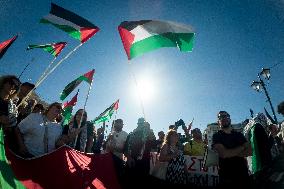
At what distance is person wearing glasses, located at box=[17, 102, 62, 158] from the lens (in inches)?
203

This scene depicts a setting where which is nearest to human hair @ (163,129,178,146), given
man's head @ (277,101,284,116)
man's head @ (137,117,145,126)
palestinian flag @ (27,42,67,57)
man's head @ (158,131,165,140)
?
man's head @ (137,117,145,126)

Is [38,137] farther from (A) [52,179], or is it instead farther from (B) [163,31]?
(B) [163,31]

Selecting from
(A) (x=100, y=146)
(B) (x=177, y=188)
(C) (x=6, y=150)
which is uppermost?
(A) (x=100, y=146)

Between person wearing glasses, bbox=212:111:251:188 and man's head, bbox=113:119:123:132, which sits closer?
person wearing glasses, bbox=212:111:251:188

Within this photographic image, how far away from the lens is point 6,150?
15.1 ft

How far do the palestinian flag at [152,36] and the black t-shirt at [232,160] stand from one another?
2.34m

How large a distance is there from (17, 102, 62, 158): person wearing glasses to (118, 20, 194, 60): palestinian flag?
251cm

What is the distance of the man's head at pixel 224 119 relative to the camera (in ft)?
20.1

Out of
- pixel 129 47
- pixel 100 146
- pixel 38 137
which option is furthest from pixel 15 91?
pixel 100 146

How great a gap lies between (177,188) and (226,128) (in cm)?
162

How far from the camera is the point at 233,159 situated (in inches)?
227

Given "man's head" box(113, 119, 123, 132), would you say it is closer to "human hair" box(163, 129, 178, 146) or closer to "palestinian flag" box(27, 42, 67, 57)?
"human hair" box(163, 129, 178, 146)

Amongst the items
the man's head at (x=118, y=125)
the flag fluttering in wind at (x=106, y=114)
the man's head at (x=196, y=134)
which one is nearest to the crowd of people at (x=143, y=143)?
the man's head at (x=118, y=125)

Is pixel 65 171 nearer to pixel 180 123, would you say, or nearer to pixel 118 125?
pixel 118 125
